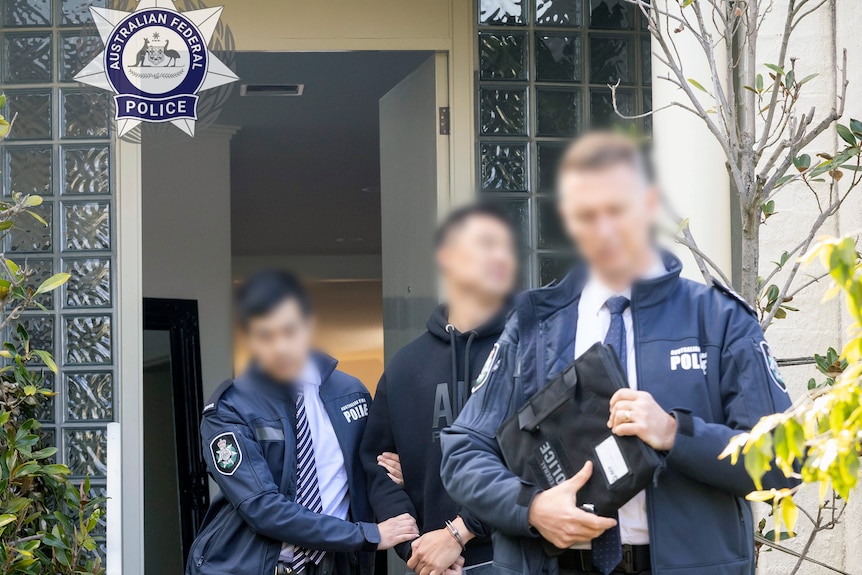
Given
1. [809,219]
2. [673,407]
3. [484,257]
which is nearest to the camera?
[673,407]

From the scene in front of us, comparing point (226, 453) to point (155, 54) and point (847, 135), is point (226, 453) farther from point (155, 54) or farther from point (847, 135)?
point (155, 54)

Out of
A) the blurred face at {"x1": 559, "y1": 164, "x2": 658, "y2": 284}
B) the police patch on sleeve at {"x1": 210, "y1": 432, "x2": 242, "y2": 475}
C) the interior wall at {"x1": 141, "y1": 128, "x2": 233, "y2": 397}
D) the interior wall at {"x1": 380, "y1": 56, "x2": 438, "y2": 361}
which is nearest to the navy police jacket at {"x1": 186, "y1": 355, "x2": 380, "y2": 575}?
the police patch on sleeve at {"x1": 210, "y1": 432, "x2": 242, "y2": 475}

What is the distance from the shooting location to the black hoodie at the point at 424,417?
103 inches

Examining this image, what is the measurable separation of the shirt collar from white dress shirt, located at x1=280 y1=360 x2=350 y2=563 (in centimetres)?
94

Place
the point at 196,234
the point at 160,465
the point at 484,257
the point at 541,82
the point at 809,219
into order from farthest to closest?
the point at 196,234 → the point at 160,465 → the point at 541,82 → the point at 809,219 → the point at 484,257

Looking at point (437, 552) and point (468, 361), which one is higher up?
point (468, 361)

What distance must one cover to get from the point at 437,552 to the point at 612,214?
1.07m

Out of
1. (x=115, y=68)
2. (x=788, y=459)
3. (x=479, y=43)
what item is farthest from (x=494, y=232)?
(x=115, y=68)

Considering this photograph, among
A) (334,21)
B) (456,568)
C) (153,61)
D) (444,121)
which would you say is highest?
(334,21)

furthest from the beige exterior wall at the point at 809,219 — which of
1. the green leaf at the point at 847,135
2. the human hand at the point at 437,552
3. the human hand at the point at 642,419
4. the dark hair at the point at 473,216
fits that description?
the human hand at the point at 642,419

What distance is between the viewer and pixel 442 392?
8.69 feet

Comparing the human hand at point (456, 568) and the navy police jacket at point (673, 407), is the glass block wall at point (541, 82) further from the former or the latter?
the navy police jacket at point (673, 407)

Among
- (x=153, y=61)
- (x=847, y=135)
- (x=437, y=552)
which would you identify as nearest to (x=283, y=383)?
(x=437, y=552)

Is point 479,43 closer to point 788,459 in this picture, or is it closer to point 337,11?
point 337,11
